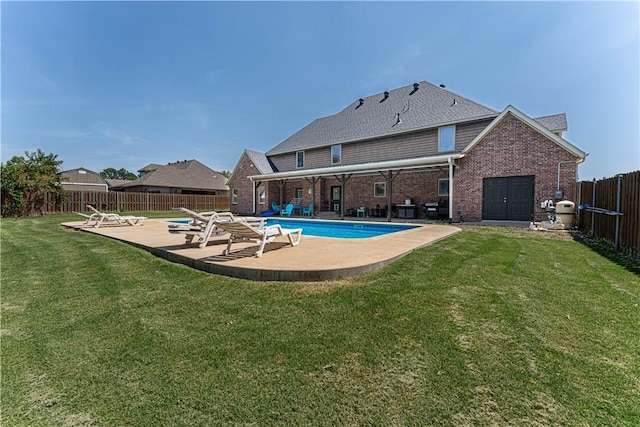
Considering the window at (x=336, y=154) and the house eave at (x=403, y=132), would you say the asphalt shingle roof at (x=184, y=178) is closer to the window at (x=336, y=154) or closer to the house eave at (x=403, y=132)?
the house eave at (x=403, y=132)

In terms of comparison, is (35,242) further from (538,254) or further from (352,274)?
(538,254)

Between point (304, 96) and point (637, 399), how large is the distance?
90.0 ft

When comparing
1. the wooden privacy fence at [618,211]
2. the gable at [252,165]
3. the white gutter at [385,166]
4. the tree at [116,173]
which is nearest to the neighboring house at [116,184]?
the gable at [252,165]

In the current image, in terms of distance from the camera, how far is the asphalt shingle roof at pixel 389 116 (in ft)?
57.5

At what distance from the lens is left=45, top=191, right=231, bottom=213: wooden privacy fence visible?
2391 centimetres

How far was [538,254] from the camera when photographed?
6590 millimetres

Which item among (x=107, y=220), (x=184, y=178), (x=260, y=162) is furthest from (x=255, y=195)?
(x=184, y=178)

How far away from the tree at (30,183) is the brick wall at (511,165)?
90.2 ft

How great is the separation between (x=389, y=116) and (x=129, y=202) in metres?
24.8

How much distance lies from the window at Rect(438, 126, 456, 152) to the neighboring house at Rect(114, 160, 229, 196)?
3132 cm

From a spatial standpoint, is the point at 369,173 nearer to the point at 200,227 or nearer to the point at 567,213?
the point at 567,213

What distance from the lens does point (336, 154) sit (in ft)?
72.5

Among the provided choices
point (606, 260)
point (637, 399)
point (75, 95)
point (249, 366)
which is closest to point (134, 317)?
point (249, 366)

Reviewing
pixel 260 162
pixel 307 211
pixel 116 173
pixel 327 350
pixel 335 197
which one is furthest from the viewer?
pixel 116 173
